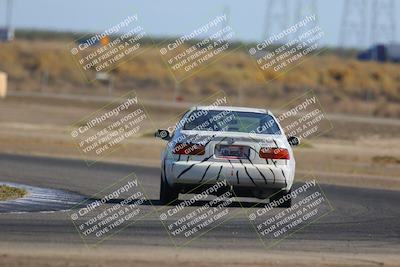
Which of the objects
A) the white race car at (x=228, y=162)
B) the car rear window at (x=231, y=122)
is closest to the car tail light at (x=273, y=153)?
the white race car at (x=228, y=162)

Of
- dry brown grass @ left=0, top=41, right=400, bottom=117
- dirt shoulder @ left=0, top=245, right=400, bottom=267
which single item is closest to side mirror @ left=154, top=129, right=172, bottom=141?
dirt shoulder @ left=0, top=245, right=400, bottom=267

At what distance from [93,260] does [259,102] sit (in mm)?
49167

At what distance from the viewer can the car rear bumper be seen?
Result: 16.3 meters

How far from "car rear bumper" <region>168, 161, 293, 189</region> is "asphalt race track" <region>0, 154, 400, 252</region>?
0.62 metres

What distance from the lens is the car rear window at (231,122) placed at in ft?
55.4

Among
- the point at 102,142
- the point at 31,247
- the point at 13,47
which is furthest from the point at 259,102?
the point at 31,247

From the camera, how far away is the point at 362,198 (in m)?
20.3

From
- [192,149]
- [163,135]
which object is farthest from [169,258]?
[163,135]

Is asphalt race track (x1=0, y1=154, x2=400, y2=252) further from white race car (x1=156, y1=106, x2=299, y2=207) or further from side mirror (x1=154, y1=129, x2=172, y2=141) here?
side mirror (x1=154, y1=129, x2=172, y2=141)

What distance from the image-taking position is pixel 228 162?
53.6 feet

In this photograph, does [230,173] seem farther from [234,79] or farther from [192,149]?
[234,79]

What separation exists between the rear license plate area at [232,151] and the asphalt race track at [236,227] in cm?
104

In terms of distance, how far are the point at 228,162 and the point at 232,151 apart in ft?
0.54

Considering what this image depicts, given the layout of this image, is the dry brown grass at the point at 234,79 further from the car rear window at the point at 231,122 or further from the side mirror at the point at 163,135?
the side mirror at the point at 163,135
